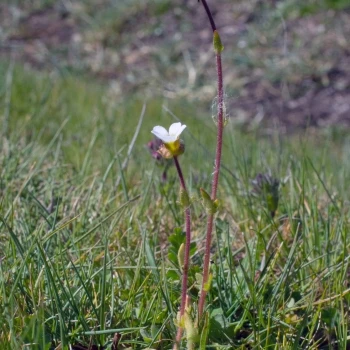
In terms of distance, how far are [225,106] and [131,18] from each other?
896 centimetres

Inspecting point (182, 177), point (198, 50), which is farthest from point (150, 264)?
point (198, 50)

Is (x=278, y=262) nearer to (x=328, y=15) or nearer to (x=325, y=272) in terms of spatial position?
(x=325, y=272)

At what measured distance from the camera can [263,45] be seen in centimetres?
877

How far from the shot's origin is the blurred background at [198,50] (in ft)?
26.0

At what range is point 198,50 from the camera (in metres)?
9.11

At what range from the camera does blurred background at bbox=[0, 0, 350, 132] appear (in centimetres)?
793

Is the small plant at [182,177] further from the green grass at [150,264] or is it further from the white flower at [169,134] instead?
the green grass at [150,264]

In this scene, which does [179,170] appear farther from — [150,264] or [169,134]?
[150,264]

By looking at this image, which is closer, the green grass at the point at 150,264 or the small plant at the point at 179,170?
the small plant at the point at 179,170

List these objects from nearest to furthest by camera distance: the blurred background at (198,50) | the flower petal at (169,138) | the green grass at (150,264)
→ the flower petal at (169,138) → the green grass at (150,264) → the blurred background at (198,50)

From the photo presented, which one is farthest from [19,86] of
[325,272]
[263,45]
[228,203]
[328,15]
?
[328,15]

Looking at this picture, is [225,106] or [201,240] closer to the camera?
[225,106]

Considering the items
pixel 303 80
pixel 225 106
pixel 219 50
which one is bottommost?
pixel 303 80

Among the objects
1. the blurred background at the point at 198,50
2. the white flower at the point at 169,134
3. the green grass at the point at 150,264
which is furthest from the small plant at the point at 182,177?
the blurred background at the point at 198,50
